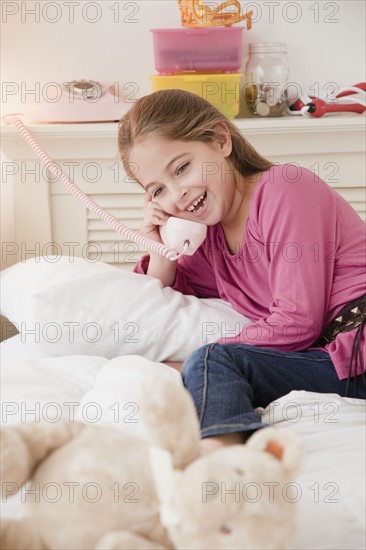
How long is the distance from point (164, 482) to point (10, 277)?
1325mm

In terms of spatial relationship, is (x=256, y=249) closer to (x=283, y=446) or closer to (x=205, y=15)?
(x=205, y=15)

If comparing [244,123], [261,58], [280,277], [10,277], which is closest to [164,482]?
[280,277]

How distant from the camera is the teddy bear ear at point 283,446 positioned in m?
0.60

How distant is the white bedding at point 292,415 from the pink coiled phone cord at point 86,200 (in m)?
0.30

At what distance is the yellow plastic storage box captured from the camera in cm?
208

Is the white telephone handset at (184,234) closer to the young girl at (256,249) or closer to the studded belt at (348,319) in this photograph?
the young girl at (256,249)

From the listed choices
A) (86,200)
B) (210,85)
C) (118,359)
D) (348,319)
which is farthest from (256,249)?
(210,85)

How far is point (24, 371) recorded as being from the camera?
140 cm

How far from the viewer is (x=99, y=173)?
7.00 feet

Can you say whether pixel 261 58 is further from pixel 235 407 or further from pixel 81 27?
pixel 235 407

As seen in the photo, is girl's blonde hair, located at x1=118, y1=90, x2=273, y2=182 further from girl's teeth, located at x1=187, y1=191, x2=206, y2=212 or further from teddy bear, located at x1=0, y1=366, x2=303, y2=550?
teddy bear, located at x1=0, y1=366, x2=303, y2=550

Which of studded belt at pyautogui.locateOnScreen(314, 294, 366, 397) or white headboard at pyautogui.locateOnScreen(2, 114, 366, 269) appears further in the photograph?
white headboard at pyautogui.locateOnScreen(2, 114, 366, 269)

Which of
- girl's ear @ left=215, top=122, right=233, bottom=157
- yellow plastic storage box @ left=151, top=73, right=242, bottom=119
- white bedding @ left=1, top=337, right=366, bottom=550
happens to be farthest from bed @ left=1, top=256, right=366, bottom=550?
yellow plastic storage box @ left=151, top=73, right=242, bottom=119

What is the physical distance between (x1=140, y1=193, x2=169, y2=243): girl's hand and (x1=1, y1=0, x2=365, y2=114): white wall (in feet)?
2.33
